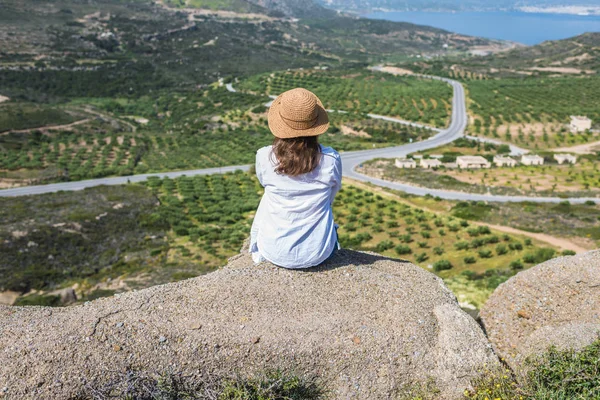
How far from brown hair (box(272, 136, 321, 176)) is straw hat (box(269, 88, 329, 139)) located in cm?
14

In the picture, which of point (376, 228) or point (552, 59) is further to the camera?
point (552, 59)

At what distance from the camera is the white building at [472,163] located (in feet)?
192

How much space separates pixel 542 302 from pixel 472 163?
176ft

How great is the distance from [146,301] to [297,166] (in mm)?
2716

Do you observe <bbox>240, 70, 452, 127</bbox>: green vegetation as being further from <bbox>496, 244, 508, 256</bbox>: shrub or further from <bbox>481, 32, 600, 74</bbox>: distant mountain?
<bbox>496, 244, 508, 256</bbox>: shrub

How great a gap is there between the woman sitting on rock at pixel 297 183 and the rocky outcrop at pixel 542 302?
3533 millimetres

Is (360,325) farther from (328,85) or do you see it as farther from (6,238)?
(328,85)

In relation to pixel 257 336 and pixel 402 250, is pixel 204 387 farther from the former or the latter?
pixel 402 250

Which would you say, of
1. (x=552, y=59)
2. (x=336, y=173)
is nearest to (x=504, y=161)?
(x=336, y=173)

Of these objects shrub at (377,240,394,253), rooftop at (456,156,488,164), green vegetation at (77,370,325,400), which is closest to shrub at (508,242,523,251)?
shrub at (377,240,394,253)

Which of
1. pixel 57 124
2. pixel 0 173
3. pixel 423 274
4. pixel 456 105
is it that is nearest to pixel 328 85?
pixel 456 105

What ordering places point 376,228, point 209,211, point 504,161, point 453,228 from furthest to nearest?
1. point 504,161
2. point 209,211
3. point 376,228
4. point 453,228

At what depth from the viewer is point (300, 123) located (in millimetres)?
6078

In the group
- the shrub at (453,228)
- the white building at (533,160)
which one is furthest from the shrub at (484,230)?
the white building at (533,160)
